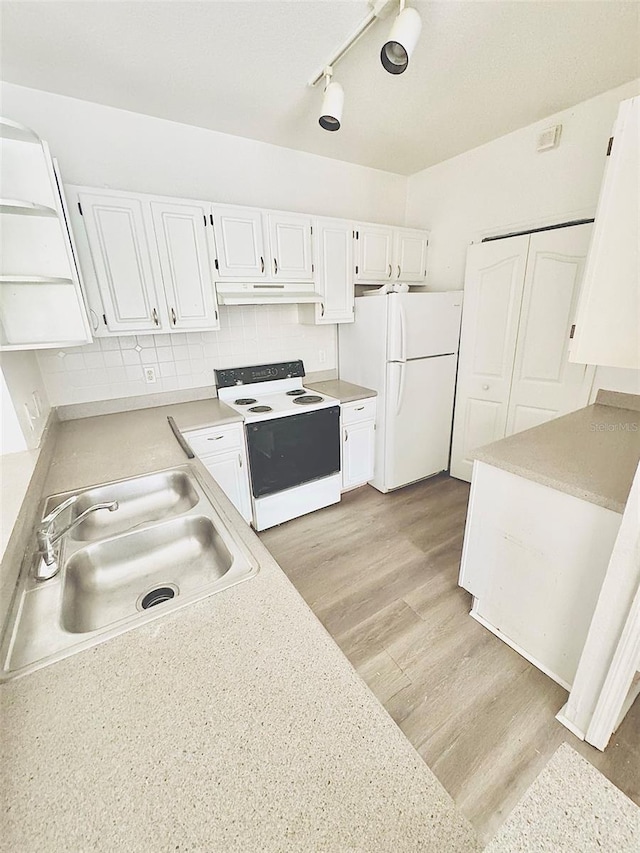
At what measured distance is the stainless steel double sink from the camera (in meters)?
0.72

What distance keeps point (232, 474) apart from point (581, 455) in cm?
180

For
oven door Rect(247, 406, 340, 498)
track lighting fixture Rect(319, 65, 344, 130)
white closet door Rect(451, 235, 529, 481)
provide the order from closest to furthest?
track lighting fixture Rect(319, 65, 344, 130) → oven door Rect(247, 406, 340, 498) → white closet door Rect(451, 235, 529, 481)

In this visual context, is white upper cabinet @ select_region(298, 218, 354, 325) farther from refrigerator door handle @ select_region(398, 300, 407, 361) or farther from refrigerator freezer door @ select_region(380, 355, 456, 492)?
refrigerator freezer door @ select_region(380, 355, 456, 492)

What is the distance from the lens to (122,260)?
6.03ft

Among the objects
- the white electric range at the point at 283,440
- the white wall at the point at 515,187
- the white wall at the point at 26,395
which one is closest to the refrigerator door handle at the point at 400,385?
the white electric range at the point at 283,440

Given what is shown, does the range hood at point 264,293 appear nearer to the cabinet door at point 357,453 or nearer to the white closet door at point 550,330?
the cabinet door at point 357,453

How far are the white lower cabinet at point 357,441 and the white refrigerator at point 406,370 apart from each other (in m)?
0.08

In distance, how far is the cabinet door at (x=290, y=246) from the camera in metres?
2.20

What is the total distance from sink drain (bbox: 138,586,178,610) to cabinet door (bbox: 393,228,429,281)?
2.72 m

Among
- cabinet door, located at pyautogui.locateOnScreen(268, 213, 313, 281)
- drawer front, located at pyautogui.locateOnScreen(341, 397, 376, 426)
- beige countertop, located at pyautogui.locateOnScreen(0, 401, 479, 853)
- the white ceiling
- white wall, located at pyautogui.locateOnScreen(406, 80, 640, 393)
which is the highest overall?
the white ceiling

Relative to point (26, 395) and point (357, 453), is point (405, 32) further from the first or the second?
point (357, 453)

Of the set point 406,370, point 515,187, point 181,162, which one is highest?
point 181,162

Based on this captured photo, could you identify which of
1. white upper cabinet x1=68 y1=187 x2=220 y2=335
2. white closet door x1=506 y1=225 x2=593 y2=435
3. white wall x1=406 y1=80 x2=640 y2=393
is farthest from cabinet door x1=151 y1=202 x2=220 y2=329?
white closet door x1=506 y1=225 x2=593 y2=435

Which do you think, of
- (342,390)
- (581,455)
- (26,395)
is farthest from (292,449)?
(581,455)
